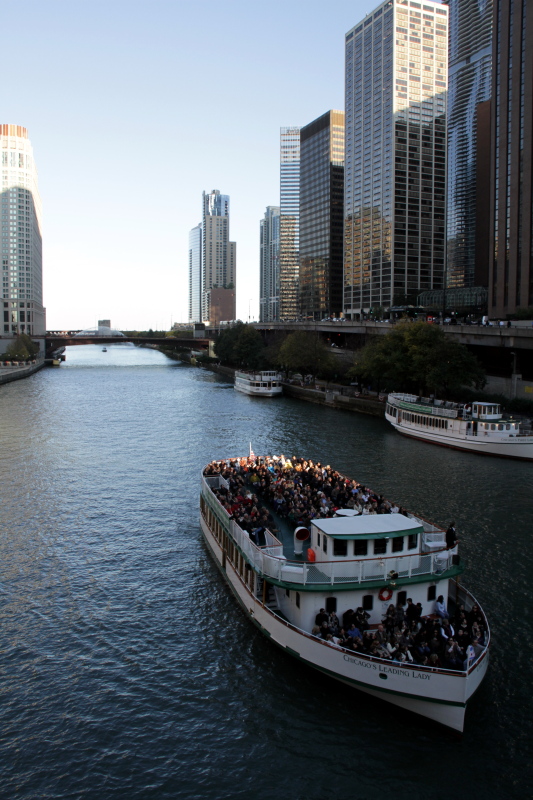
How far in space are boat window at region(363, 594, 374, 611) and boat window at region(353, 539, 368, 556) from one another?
1237 mm

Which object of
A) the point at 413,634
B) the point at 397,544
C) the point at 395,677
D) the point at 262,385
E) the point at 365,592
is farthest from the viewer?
the point at 262,385

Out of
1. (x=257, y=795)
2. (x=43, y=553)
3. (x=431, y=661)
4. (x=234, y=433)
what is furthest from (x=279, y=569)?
(x=234, y=433)

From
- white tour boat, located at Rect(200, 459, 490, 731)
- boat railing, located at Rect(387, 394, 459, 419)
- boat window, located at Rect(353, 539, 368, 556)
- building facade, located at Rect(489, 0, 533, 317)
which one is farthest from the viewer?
building facade, located at Rect(489, 0, 533, 317)

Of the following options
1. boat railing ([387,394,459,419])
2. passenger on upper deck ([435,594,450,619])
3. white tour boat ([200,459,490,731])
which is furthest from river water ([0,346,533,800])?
boat railing ([387,394,459,419])

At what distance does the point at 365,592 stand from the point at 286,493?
28.5 feet

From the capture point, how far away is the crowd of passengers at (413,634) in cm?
1753

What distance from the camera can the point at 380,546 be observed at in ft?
67.1

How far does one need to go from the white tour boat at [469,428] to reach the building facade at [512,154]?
6185cm

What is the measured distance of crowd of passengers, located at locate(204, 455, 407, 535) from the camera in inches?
998

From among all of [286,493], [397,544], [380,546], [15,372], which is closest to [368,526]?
[380,546]

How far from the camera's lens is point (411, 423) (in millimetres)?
59531

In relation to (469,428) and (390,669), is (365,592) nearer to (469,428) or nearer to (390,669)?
(390,669)

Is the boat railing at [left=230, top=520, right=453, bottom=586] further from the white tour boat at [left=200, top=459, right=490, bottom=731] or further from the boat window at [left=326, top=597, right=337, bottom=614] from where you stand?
the boat window at [left=326, top=597, right=337, bottom=614]

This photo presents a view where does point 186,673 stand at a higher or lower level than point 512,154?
lower
